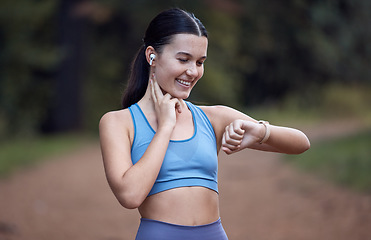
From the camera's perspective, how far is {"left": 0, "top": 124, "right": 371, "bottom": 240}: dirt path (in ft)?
21.0

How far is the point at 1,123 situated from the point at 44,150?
326 inches

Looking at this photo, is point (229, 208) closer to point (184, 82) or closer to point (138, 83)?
point (138, 83)

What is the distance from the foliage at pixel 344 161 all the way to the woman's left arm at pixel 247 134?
5.28 metres

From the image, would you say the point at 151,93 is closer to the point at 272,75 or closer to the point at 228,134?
the point at 228,134

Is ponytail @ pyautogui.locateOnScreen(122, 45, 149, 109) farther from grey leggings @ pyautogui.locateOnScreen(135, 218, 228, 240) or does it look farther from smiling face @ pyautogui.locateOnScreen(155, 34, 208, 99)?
grey leggings @ pyautogui.locateOnScreen(135, 218, 228, 240)

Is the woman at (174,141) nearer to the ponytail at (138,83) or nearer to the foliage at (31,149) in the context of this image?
the ponytail at (138,83)

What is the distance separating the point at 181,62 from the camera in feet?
7.98

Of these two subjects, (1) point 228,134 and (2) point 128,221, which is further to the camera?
(2) point 128,221

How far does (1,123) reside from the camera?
66.4ft

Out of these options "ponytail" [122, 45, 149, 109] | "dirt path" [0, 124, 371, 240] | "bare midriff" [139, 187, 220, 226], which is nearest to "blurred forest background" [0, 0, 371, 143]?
"dirt path" [0, 124, 371, 240]

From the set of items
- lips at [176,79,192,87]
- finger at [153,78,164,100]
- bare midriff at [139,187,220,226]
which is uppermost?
lips at [176,79,192,87]

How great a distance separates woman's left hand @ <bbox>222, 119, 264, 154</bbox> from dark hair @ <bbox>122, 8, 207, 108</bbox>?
45cm

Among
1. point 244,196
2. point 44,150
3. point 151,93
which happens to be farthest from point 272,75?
point 151,93

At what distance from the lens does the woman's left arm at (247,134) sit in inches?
93.4
